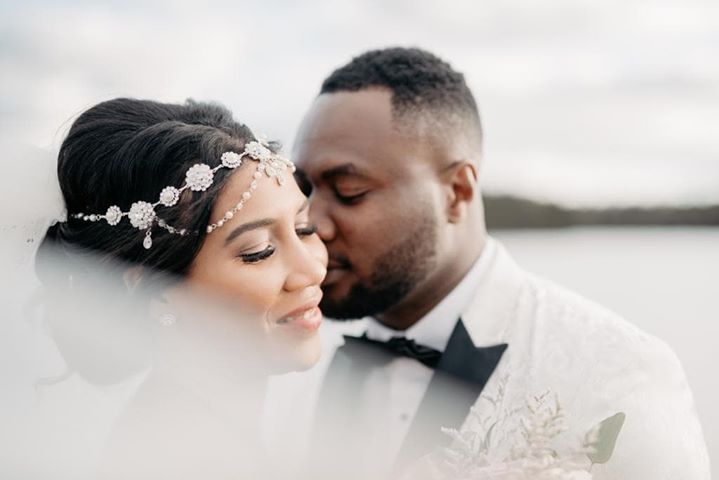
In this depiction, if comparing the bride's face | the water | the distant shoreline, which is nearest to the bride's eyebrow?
the bride's face

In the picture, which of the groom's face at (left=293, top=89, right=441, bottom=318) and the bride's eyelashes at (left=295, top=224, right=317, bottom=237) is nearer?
the bride's eyelashes at (left=295, top=224, right=317, bottom=237)

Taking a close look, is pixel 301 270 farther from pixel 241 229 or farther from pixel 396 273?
pixel 396 273

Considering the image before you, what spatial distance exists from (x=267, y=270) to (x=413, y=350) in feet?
3.53

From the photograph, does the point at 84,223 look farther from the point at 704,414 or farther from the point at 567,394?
the point at 704,414

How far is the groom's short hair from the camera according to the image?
3.57 m

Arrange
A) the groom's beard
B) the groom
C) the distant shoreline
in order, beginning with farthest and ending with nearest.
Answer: the distant shoreline → the groom's beard → the groom

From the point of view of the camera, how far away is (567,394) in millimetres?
2795

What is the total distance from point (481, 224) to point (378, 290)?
2.04ft

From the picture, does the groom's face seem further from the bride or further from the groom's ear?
the bride

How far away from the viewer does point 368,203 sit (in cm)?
341

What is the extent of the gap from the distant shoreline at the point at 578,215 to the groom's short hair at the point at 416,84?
2.66 meters

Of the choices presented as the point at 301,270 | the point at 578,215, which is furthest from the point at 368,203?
the point at 578,215

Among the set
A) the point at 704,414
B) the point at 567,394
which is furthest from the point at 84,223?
the point at 704,414

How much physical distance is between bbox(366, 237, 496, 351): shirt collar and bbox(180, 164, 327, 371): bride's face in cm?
94
